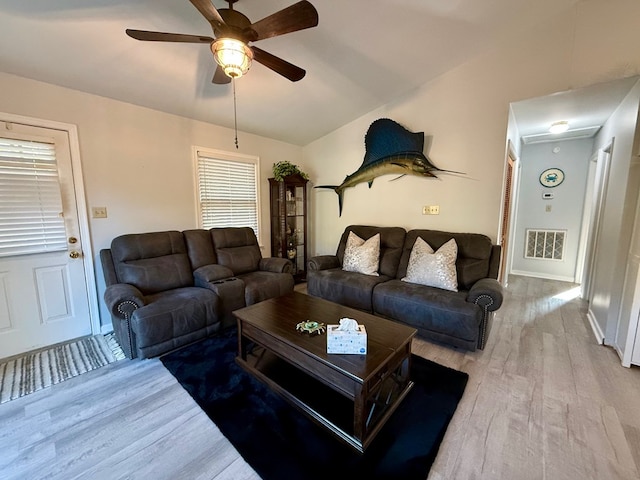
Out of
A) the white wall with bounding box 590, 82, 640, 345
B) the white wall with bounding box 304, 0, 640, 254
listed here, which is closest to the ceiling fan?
the white wall with bounding box 304, 0, 640, 254

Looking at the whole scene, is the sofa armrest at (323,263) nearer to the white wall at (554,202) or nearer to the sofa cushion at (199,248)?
the sofa cushion at (199,248)

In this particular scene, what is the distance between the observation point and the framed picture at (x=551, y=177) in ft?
14.5

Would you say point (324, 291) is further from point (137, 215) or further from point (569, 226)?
point (569, 226)

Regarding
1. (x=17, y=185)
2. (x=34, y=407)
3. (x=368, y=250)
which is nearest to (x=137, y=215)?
(x=17, y=185)

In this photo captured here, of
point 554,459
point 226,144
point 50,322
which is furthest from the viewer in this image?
point 226,144

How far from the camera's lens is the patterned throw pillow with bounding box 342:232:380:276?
328 centimetres

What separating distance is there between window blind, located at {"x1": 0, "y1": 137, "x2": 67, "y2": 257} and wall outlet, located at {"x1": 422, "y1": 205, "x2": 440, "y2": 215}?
3823 mm

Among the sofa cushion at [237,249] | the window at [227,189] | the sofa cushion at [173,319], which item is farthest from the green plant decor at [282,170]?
the sofa cushion at [173,319]

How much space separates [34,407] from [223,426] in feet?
4.23

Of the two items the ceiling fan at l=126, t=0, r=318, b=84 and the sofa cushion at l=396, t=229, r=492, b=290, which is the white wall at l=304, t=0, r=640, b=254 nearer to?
the sofa cushion at l=396, t=229, r=492, b=290

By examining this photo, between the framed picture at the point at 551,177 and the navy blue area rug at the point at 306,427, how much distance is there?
→ 163 inches

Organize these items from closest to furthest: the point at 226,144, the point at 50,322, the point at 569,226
Answer: the point at 50,322, the point at 226,144, the point at 569,226

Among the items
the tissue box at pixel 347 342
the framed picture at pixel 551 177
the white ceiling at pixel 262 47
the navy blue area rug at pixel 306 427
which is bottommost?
the navy blue area rug at pixel 306 427

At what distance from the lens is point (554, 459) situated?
1378mm
